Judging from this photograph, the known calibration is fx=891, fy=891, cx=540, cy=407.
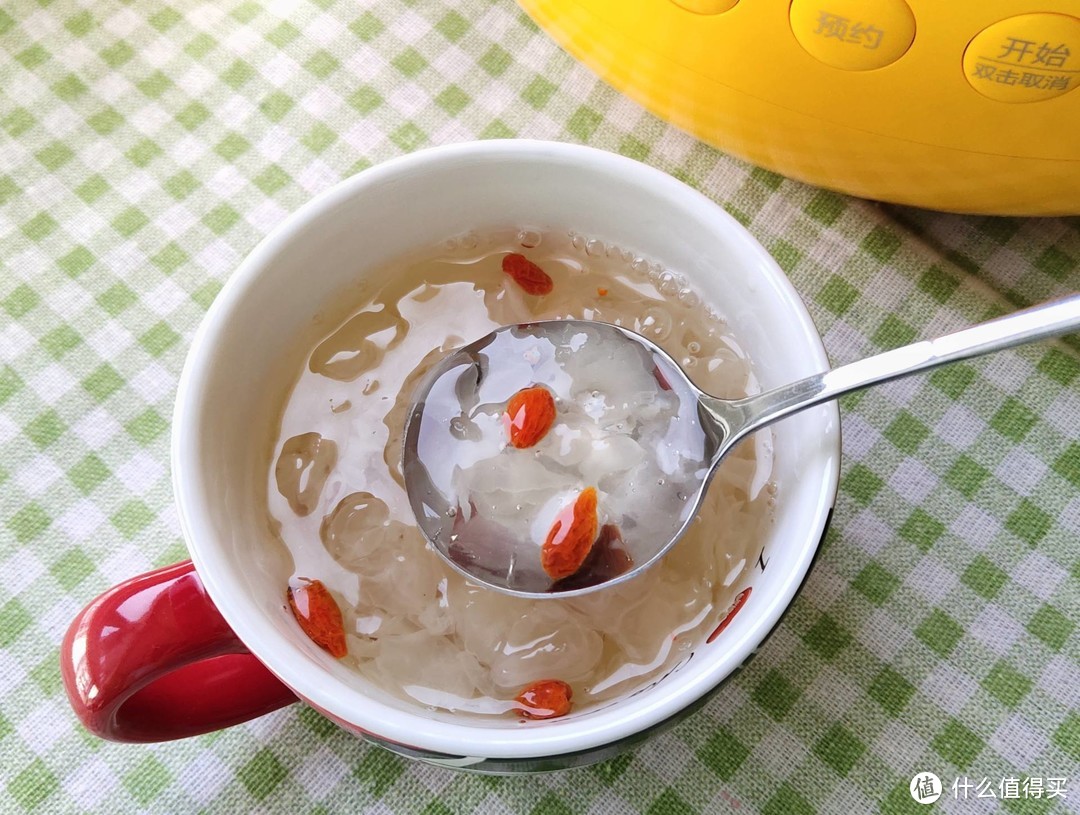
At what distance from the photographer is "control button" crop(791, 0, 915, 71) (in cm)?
55

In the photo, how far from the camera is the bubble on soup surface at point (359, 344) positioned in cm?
67

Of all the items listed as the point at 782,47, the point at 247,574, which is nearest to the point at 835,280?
the point at 782,47

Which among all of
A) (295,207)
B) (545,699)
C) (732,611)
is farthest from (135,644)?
(295,207)

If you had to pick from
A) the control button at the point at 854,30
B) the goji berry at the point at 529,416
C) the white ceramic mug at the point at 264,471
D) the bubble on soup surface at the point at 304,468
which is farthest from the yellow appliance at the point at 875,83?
the bubble on soup surface at the point at 304,468

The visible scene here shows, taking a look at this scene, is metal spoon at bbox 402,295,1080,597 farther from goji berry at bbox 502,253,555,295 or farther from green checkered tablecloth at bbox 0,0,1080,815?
green checkered tablecloth at bbox 0,0,1080,815

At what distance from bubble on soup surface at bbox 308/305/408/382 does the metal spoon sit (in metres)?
0.05

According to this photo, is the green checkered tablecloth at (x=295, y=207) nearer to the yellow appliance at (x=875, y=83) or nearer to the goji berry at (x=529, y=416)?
the yellow appliance at (x=875, y=83)

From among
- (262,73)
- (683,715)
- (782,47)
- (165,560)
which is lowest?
(165,560)

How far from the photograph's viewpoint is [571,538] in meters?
0.58

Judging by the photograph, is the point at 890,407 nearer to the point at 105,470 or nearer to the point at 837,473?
the point at 837,473

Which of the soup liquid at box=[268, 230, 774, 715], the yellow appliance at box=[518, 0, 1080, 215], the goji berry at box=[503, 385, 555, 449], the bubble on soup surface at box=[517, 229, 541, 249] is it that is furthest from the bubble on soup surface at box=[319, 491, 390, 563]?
the yellow appliance at box=[518, 0, 1080, 215]

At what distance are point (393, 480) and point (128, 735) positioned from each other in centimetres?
23

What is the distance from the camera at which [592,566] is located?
0.58 meters

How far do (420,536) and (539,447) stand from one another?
109mm
